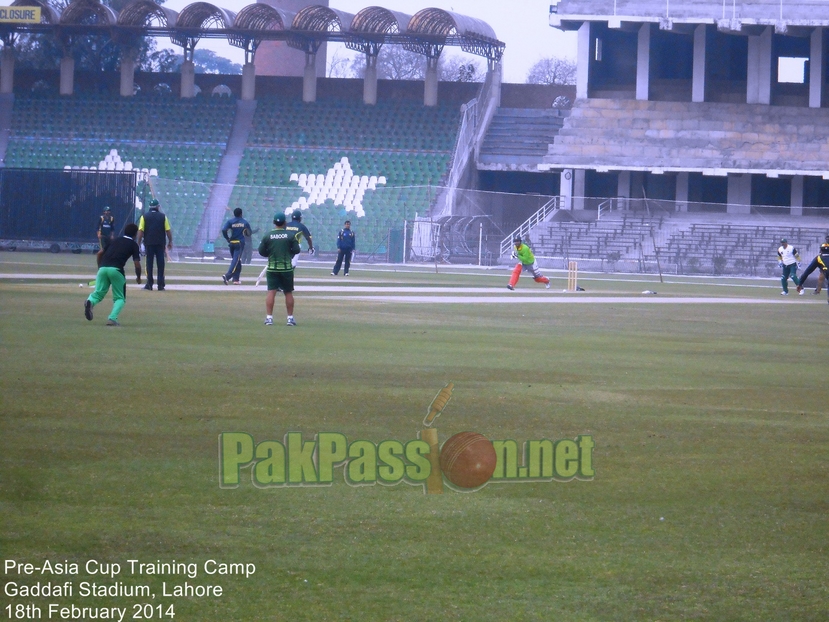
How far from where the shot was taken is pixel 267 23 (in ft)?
210

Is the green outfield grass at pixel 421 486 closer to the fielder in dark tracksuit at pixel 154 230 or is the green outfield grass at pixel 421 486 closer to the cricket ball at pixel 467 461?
the cricket ball at pixel 467 461

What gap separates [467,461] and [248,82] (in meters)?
59.8

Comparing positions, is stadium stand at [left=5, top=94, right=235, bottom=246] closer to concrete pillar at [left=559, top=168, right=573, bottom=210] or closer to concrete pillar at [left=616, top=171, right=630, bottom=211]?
concrete pillar at [left=559, top=168, right=573, bottom=210]

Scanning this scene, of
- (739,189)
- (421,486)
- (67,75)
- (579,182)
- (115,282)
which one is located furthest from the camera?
(67,75)

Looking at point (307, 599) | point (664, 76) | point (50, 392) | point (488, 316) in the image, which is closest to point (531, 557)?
point (307, 599)

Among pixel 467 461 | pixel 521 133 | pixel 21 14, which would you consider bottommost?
pixel 467 461

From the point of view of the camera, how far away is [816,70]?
58906mm

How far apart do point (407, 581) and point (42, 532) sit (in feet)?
6.08

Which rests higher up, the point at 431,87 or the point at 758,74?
the point at 758,74

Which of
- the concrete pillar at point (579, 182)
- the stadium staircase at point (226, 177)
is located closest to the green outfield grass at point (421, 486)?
the stadium staircase at point (226, 177)

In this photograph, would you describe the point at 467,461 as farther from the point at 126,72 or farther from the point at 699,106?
the point at 126,72

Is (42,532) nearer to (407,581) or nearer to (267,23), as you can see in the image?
Result: (407,581)

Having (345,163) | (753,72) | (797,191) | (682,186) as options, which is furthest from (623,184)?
(345,163)

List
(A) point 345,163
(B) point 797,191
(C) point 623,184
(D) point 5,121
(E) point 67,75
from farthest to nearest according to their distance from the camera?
1. (E) point 67,75
2. (D) point 5,121
3. (A) point 345,163
4. (C) point 623,184
5. (B) point 797,191
